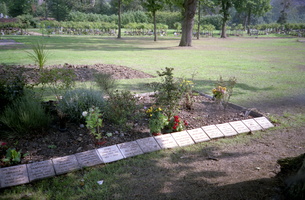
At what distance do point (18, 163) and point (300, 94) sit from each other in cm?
791

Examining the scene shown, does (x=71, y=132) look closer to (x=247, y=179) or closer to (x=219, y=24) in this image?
(x=247, y=179)

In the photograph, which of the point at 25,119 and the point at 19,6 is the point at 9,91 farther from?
the point at 19,6

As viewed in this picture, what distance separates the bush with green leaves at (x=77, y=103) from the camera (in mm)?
4738

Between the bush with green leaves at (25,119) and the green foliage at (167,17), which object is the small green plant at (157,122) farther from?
the green foliage at (167,17)

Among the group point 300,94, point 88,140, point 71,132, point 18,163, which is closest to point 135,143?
point 88,140

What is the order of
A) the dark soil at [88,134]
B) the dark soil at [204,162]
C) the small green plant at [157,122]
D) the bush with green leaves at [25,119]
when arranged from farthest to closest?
the small green plant at [157,122]
the bush with green leaves at [25,119]
the dark soil at [88,134]
the dark soil at [204,162]

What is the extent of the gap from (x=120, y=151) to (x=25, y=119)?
1.70 metres

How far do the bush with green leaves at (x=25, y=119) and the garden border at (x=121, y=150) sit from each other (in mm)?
956

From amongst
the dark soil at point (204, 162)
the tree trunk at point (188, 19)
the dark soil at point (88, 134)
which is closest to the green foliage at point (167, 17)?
the tree trunk at point (188, 19)

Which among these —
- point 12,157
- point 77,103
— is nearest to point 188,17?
point 77,103

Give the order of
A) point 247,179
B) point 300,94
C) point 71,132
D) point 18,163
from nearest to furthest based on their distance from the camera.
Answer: point 247,179, point 18,163, point 71,132, point 300,94

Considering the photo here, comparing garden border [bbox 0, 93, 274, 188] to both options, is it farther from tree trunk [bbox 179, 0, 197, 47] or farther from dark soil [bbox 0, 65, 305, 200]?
tree trunk [bbox 179, 0, 197, 47]

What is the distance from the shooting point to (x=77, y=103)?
15.5 feet

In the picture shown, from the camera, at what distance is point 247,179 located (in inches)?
132
